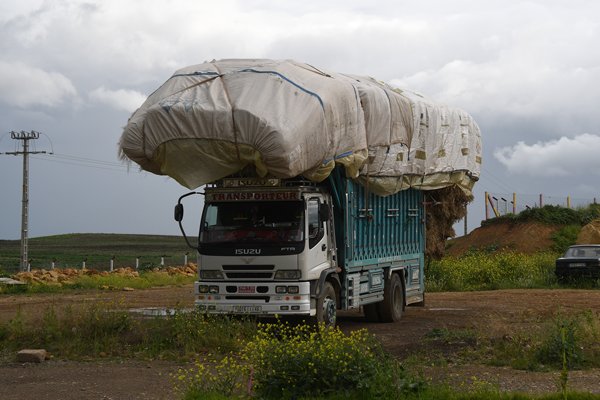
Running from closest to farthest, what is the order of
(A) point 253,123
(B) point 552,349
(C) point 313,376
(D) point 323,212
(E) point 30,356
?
(C) point 313,376, (B) point 552,349, (E) point 30,356, (A) point 253,123, (D) point 323,212

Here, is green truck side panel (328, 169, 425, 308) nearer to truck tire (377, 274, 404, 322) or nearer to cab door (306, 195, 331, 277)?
truck tire (377, 274, 404, 322)

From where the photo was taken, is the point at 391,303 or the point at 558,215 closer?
the point at 391,303

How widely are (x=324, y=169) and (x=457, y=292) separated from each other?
17.2 m

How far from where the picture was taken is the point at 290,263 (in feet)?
52.3

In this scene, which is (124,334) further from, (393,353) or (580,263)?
(580,263)

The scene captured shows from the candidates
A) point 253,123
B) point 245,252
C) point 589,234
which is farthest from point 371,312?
point 589,234

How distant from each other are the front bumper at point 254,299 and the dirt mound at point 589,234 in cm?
3412

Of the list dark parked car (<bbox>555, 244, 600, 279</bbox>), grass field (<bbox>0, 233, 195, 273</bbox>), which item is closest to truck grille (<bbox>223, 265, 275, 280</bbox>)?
dark parked car (<bbox>555, 244, 600, 279</bbox>)

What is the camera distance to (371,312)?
20812 mm

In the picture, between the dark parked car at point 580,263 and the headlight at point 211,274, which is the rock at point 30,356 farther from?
the dark parked car at point 580,263

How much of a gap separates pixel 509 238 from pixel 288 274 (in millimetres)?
37888

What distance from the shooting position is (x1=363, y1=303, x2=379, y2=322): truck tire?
20.7m

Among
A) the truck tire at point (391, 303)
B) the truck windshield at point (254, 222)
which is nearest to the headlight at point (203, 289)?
the truck windshield at point (254, 222)

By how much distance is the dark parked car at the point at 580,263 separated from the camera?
32450 millimetres
